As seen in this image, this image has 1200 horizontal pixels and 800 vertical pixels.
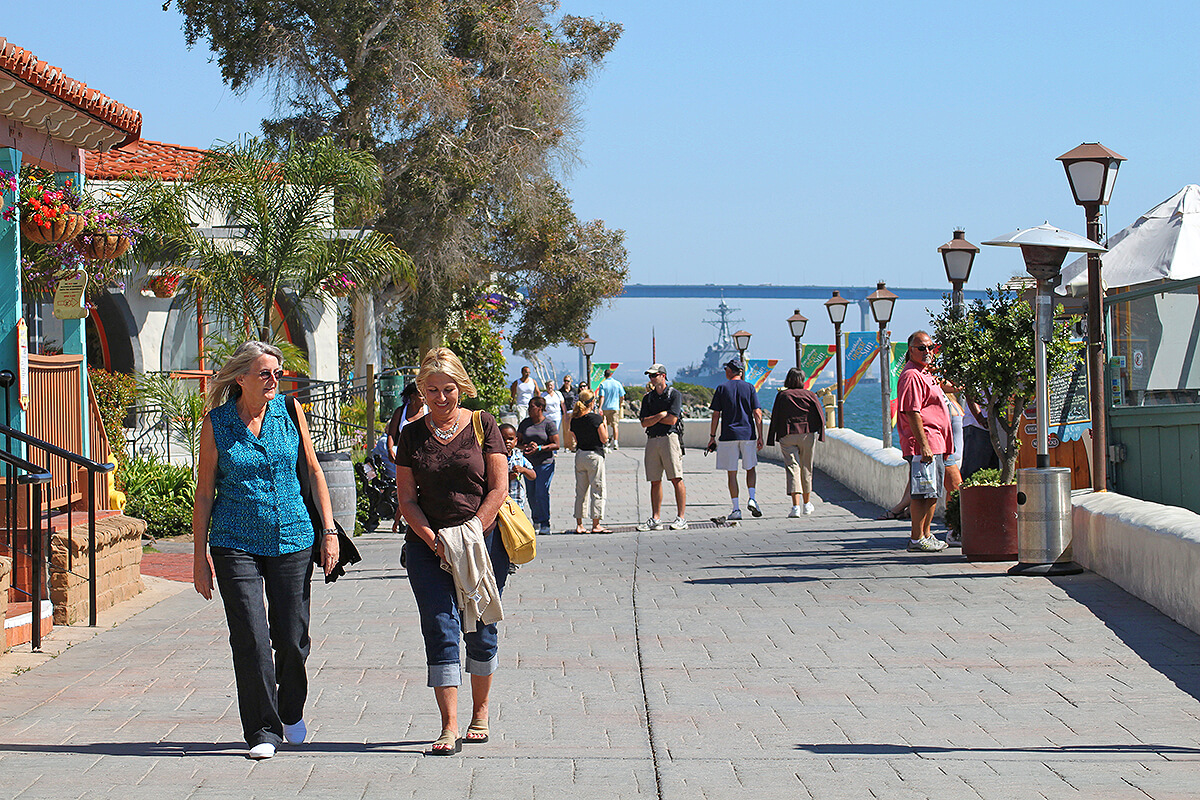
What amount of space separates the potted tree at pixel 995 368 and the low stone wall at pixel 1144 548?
0.56 metres

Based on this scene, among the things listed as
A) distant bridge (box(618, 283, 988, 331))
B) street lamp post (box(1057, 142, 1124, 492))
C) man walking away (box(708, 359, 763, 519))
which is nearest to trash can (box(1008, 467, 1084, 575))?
street lamp post (box(1057, 142, 1124, 492))

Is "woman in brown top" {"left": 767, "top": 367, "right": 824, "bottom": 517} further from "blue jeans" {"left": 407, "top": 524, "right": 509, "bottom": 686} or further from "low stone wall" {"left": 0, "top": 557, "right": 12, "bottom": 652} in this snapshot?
"blue jeans" {"left": 407, "top": 524, "right": 509, "bottom": 686}

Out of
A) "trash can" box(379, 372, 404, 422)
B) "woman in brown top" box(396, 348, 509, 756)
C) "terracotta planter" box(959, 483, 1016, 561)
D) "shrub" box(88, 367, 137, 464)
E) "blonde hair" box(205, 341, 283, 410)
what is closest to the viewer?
"woman in brown top" box(396, 348, 509, 756)

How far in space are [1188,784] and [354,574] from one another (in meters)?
7.29

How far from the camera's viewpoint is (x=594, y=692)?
639 centimetres

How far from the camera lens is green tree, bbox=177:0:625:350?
83.1ft

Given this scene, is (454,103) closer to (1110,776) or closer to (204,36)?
(204,36)

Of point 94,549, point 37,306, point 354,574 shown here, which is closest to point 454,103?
point 37,306

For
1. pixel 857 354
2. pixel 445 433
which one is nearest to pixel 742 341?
pixel 857 354

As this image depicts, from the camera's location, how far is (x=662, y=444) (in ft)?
47.1

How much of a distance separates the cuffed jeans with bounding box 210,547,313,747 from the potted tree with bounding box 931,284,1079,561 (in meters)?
6.27

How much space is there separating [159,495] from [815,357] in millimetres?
16866

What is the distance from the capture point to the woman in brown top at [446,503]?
5297mm

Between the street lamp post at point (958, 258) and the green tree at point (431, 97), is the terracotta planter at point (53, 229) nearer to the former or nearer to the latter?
the street lamp post at point (958, 258)
